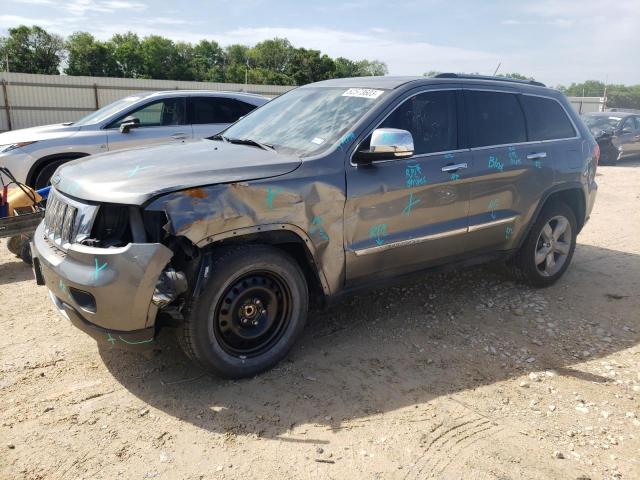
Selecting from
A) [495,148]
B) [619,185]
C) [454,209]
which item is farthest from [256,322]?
[619,185]

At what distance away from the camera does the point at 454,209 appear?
4145mm

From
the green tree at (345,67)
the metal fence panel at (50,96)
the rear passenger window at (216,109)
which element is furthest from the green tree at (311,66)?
the rear passenger window at (216,109)

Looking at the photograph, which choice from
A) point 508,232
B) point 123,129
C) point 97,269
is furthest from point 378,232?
point 123,129

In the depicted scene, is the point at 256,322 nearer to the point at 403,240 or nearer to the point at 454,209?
the point at 403,240

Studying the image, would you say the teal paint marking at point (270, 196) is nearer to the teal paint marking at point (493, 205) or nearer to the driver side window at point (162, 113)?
the teal paint marking at point (493, 205)

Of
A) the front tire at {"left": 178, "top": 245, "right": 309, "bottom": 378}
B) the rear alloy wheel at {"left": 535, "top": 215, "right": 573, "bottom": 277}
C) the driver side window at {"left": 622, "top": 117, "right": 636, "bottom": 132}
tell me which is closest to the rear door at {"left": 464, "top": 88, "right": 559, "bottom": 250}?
the rear alloy wheel at {"left": 535, "top": 215, "right": 573, "bottom": 277}

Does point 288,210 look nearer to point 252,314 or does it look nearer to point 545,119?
point 252,314

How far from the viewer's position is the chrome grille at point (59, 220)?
3.14m

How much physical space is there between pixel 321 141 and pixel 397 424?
193 centimetres

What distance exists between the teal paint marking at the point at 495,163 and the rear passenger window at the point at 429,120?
0.39 metres

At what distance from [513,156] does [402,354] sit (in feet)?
6.71

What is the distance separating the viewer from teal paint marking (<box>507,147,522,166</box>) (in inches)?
178

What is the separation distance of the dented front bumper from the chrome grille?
13 centimetres

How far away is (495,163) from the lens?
14.4 feet
